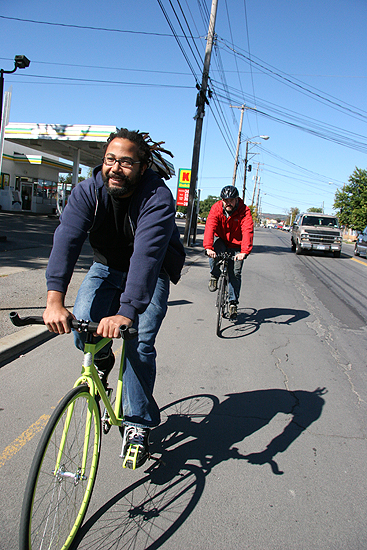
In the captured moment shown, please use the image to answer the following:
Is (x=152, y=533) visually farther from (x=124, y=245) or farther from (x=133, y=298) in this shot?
(x=124, y=245)

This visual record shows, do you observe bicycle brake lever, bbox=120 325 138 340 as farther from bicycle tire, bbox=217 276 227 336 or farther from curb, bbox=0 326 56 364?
bicycle tire, bbox=217 276 227 336

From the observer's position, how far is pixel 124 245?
269 cm

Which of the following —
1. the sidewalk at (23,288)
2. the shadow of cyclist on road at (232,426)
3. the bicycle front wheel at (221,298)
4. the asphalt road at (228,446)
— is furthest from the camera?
the bicycle front wheel at (221,298)

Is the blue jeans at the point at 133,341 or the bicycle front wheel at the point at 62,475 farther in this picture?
the blue jeans at the point at 133,341

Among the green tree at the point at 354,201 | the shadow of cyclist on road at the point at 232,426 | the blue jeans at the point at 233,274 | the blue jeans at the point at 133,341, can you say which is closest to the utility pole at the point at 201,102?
the blue jeans at the point at 233,274

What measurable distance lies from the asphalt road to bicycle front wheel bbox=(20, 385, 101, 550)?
21cm

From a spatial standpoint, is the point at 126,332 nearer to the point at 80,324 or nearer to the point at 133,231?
the point at 80,324

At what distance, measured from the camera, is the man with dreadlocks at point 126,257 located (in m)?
2.29

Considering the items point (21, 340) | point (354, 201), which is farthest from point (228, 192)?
point (354, 201)

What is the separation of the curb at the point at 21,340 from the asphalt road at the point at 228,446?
0.39ft

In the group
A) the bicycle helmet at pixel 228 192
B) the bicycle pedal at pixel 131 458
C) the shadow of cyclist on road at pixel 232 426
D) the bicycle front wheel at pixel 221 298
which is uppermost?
the bicycle helmet at pixel 228 192

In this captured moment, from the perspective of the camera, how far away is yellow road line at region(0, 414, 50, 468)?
279 centimetres

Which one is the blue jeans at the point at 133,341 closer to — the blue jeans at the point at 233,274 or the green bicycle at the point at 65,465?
the green bicycle at the point at 65,465

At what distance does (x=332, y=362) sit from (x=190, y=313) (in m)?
2.69
